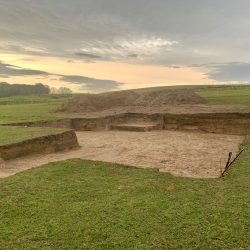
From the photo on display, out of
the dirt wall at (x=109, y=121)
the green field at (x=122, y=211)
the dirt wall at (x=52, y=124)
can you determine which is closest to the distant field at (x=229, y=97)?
the dirt wall at (x=109, y=121)

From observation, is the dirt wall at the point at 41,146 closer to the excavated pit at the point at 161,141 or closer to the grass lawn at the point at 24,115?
the excavated pit at the point at 161,141

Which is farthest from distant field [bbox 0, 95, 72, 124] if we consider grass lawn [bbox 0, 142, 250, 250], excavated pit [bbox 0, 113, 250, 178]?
grass lawn [bbox 0, 142, 250, 250]

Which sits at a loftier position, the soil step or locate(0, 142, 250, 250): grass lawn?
locate(0, 142, 250, 250): grass lawn

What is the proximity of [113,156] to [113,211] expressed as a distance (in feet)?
Result: 21.1

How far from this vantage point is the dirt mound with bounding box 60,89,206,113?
944 inches

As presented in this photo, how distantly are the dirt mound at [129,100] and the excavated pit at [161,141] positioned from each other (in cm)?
424

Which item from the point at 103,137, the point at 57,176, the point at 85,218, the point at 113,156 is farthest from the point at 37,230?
the point at 103,137

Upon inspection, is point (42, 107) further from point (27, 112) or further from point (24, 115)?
point (24, 115)

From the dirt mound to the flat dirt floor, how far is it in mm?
6525

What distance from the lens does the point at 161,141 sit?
14953 mm

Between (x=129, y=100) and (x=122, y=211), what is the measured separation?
21.8 m

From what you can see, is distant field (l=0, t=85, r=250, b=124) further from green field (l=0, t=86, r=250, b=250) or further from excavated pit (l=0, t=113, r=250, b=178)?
green field (l=0, t=86, r=250, b=250)

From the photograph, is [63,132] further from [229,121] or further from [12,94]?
[12,94]

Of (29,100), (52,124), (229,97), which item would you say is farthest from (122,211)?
Answer: (29,100)
